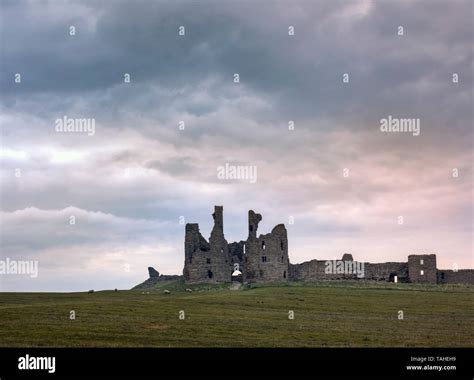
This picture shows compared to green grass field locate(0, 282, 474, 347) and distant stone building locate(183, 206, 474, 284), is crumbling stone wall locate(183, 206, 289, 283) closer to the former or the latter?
distant stone building locate(183, 206, 474, 284)

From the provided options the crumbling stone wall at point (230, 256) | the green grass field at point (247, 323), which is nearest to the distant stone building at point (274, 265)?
the crumbling stone wall at point (230, 256)

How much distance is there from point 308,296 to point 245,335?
2820 cm

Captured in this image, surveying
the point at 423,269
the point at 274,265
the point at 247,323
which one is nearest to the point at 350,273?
the point at 423,269

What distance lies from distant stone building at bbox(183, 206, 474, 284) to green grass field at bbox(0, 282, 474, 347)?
24.1 meters

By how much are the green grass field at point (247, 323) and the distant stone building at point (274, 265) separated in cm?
2409

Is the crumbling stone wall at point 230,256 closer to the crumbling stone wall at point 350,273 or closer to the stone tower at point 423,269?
the crumbling stone wall at point 350,273

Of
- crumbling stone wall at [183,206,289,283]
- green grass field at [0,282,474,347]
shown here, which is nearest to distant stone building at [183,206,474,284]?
crumbling stone wall at [183,206,289,283]

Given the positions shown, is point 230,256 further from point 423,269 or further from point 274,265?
point 423,269

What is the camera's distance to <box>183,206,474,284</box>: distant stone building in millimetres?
86438

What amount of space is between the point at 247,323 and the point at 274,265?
46315mm

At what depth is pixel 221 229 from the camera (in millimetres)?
89875

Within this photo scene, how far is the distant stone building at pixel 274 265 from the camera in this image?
86438mm
